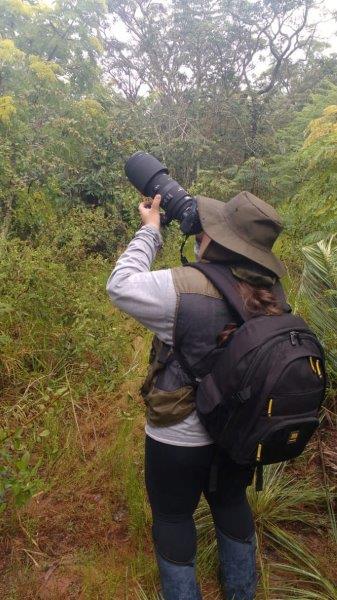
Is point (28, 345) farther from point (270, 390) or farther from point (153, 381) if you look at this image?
point (270, 390)

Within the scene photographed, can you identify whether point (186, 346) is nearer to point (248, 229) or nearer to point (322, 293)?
point (248, 229)

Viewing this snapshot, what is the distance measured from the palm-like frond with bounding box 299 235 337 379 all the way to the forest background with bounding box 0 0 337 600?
0.04 feet

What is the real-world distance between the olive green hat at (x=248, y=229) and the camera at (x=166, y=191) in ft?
0.36

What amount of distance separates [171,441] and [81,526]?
1.06 m

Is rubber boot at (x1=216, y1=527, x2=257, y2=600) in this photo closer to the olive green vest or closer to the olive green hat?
the olive green vest

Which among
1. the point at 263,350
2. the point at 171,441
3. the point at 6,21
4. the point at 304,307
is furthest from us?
the point at 6,21

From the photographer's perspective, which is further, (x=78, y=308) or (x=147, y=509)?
(x=78, y=308)

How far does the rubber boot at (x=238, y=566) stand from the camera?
5.59 ft

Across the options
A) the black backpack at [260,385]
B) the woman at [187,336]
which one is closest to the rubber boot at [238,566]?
the woman at [187,336]

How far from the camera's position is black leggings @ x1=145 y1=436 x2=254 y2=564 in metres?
1.48

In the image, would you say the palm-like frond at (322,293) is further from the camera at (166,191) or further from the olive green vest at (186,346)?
the olive green vest at (186,346)

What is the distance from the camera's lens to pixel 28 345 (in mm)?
3092

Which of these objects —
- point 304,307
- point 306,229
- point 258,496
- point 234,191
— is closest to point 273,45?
point 234,191

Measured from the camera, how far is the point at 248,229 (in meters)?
1.37
